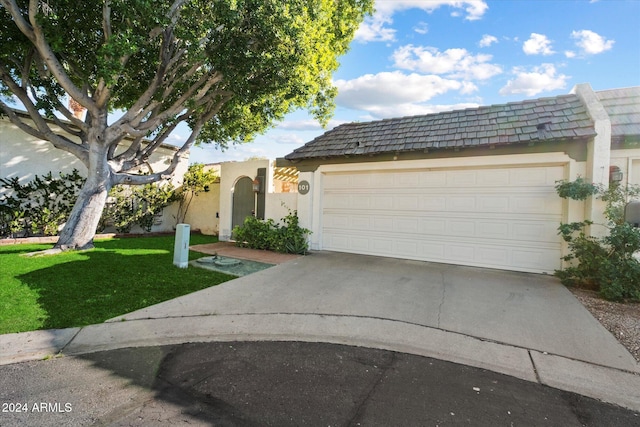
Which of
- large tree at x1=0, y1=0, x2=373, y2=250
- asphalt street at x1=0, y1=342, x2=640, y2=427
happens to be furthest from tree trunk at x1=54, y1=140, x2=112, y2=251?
asphalt street at x1=0, y1=342, x2=640, y2=427

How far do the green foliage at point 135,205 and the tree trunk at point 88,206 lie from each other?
10.9 ft

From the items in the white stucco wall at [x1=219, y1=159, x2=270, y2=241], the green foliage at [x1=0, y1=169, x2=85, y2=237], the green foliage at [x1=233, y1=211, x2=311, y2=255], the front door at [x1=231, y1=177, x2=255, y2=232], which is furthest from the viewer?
the white stucco wall at [x1=219, y1=159, x2=270, y2=241]

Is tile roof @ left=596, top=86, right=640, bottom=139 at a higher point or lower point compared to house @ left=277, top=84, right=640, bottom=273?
higher

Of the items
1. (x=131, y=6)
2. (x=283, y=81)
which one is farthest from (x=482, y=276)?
(x=131, y=6)

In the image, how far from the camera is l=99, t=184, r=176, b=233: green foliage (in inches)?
445

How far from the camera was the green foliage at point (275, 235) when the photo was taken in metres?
8.81

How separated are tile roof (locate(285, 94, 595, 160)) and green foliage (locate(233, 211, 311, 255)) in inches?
80.8

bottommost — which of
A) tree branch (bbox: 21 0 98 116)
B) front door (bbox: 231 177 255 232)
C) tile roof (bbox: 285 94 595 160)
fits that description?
front door (bbox: 231 177 255 232)

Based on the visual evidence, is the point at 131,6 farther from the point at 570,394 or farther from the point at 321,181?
the point at 570,394

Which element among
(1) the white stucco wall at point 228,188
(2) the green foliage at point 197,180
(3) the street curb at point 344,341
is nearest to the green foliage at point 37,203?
(2) the green foliage at point 197,180

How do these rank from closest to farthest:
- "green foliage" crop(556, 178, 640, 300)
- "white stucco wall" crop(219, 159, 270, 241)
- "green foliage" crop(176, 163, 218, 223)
A: "green foliage" crop(556, 178, 640, 300) → "white stucco wall" crop(219, 159, 270, 241) → "green foliage" crop(176, 163, 218, 223)

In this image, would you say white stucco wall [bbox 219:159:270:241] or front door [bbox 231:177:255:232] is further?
white stucco wall [bbox 219:159:270:241]

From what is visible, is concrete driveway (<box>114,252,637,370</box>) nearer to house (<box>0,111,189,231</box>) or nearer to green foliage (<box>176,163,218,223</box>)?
green foliage (<box>176,163,218,223</box>)

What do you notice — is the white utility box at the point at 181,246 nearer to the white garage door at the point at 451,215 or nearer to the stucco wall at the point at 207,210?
the white garage door at the point at 451,215
